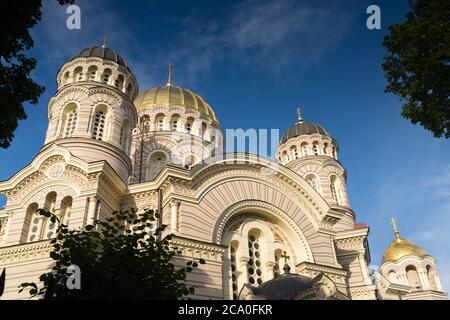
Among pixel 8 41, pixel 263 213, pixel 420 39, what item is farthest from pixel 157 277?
pixel 263 213

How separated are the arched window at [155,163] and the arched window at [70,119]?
7.04 m

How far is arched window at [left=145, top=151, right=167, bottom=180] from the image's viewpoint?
1046 inches

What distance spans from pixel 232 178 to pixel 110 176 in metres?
5.10

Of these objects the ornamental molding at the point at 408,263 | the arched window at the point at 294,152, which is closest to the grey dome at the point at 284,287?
the arched window at the point at 294,152

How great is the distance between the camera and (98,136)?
19766 mm

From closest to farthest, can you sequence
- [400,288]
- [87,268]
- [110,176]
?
1. [87,268]
2. [110,176]
3. [400,288]

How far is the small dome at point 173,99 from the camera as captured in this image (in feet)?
98.6

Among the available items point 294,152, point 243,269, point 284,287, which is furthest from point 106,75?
point 294,152

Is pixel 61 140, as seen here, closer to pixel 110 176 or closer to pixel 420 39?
pixel 110 176

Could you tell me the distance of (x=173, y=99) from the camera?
99.5ft

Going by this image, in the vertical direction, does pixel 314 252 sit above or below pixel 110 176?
below

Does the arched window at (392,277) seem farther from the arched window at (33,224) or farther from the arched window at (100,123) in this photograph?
the arched window at (33,224)

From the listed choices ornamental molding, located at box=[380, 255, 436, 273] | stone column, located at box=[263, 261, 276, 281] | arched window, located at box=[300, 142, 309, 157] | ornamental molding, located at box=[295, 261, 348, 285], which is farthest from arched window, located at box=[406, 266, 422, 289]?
stone column, located at box=[263, 261, 276, 281]

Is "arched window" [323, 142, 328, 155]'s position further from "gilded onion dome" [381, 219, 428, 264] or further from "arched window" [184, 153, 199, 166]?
"gilded onion dome" [381, 219, 428, 264]
